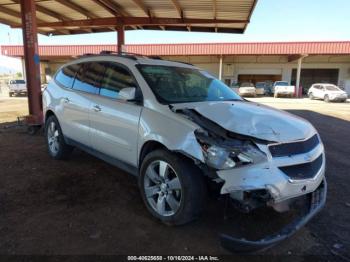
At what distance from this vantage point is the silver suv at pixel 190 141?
110 inches

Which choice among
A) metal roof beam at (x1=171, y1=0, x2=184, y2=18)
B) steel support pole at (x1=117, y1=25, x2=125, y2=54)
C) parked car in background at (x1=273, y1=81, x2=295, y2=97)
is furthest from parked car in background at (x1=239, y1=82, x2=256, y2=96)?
metal roof beam at (x1=171, y1=0, x2=184, y2=18)

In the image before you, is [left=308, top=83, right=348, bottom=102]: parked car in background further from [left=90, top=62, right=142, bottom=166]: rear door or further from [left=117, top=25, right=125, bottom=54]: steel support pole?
[left=90, top=62, right=142, bottom=166]: rear door

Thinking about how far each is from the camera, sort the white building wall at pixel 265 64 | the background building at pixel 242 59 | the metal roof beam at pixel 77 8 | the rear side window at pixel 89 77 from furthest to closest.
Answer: the white building wall at pixel 265 64 → the background building at pixel 242 59 → the metal roof beam at pixel 77 8 → the rear side window at pixel 89 77

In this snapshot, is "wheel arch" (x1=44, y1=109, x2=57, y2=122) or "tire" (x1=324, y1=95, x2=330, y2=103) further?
"tire" (x1=324, y1=95, x2=330, y2=103)

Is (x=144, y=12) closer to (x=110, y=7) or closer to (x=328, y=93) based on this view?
(x=110, y=7)

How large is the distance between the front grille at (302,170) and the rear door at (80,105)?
2986 mm

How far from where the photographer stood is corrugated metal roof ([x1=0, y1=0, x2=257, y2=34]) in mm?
10219

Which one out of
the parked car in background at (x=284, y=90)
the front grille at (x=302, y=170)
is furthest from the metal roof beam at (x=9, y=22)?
the parked car in background at (x=284, y=90)

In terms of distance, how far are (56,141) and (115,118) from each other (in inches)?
86.9

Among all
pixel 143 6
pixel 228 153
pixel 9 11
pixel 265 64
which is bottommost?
pixel 228 153

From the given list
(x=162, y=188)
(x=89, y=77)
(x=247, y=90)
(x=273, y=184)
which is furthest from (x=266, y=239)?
(x=247, y=90)

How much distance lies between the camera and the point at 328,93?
27188 millimetres

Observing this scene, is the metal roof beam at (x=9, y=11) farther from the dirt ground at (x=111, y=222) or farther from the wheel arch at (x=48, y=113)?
the dirt ground at (x=111, y=222)

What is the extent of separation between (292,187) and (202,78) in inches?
97.9
